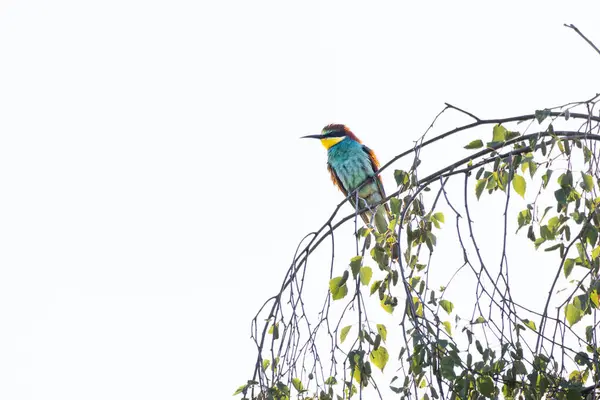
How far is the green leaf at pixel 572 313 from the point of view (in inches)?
81.7

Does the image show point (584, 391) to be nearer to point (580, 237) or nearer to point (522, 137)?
point (580, 237)

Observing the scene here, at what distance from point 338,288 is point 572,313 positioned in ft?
2.03

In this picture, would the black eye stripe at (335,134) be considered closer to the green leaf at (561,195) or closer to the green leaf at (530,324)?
the green leaf at (530,324)

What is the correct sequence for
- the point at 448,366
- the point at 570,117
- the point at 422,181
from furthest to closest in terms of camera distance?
the point at 422,181 → the point at 570,117 → the point at 448,366

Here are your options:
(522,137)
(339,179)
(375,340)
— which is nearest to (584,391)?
(375,340)

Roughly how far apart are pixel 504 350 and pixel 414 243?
46cm

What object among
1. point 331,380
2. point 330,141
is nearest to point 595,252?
point 331,380

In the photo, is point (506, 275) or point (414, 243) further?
point (414, 243)

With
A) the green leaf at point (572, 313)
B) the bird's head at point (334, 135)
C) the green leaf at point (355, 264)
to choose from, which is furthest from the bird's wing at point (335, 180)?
the green leaf at point (572, 313)

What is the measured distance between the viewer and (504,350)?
210cm

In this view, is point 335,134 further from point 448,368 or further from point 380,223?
point 448,368

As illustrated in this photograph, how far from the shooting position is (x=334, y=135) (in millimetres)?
6688

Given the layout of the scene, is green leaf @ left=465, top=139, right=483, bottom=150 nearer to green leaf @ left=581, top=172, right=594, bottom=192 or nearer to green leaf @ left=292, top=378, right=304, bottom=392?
green leaf @ left=581, top=172, right=594, bottom=192

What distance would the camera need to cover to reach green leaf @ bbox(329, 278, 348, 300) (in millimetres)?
2178
